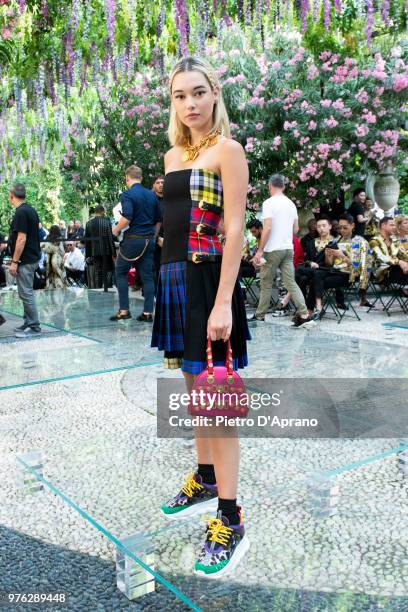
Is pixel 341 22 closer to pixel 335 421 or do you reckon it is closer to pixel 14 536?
pixel 335 421

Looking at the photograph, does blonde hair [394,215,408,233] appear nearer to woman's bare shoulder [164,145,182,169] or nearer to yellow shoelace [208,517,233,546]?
woman's bare shoulder [164,145,182,169]

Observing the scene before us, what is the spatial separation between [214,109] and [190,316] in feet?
2.33

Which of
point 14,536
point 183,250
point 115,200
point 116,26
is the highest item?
point 116,26

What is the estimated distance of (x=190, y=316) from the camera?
7.13 feet

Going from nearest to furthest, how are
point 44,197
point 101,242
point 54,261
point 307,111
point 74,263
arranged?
1. point 307,111
2. point 101,242
3. point 54,261
4. point 74,263
5. point 44,197

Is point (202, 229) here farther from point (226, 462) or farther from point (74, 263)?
point (74, 263)

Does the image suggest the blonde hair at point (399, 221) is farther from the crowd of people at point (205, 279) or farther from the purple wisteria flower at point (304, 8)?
the crowd of people at point (205, 279)

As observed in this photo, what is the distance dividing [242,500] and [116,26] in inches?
263

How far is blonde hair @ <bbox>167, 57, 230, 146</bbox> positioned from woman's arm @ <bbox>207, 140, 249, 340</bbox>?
0.46 feet

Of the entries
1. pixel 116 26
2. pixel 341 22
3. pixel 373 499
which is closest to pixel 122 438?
pixel 373 499

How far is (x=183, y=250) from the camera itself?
2199mm

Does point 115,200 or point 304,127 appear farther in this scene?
point 115,200
